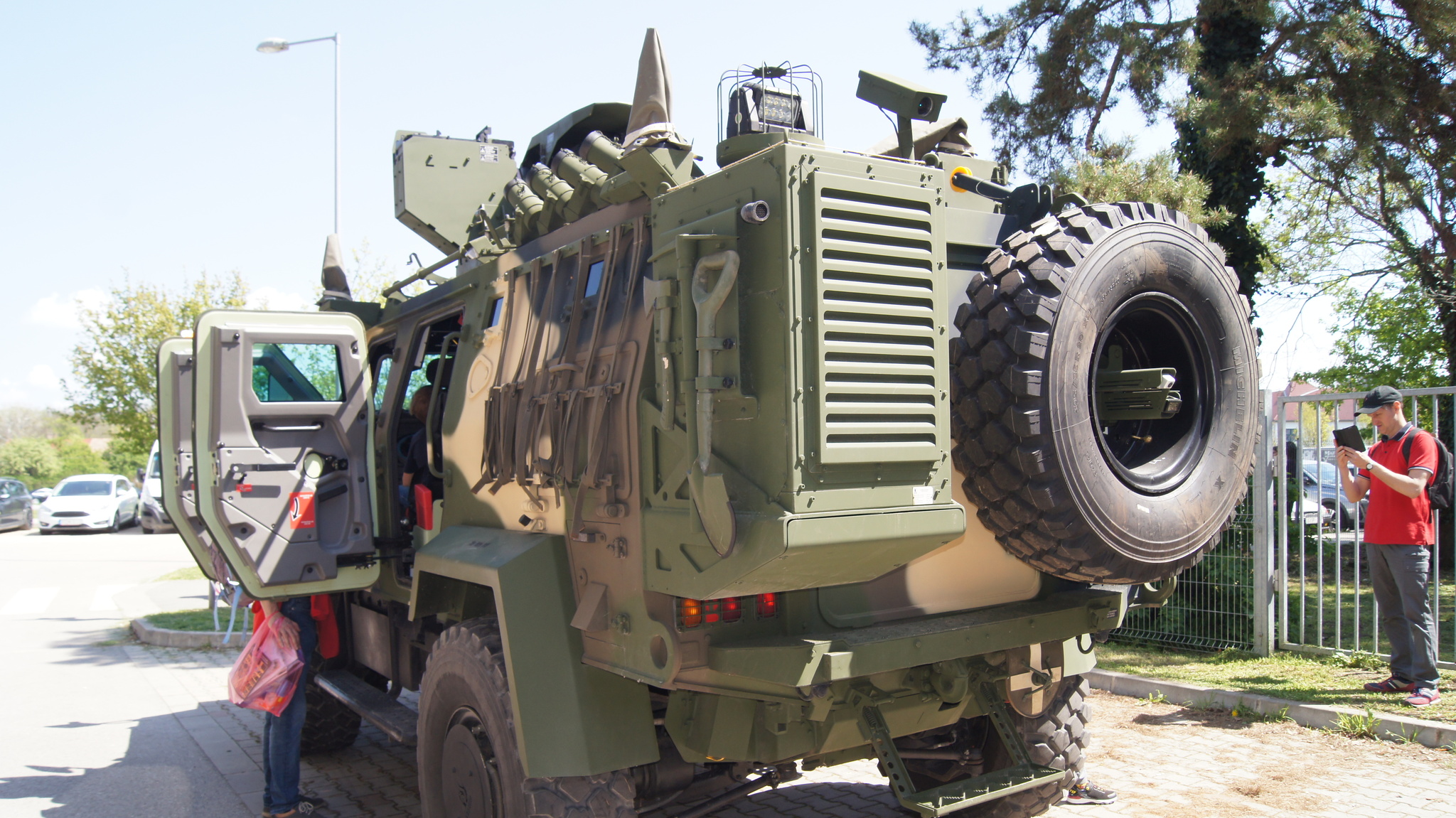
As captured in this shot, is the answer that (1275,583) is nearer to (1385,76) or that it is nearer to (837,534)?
(1385,76)

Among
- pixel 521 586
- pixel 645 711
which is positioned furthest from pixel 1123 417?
pixel 521 586

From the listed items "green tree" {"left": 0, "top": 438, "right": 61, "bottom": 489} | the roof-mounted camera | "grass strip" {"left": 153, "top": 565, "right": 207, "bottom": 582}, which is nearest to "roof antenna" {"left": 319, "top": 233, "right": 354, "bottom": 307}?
the roof-mounted camera

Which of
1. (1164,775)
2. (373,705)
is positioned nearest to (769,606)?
(373,705)

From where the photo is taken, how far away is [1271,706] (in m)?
6.11

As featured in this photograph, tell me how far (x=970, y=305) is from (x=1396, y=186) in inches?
394

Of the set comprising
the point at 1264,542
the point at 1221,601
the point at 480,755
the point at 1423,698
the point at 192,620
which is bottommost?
the point at 192,620

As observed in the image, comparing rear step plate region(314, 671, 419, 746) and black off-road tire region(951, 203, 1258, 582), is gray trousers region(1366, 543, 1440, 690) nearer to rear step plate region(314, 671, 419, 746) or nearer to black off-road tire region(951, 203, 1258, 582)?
black off-road tire region(951, 203, 1258, 582)

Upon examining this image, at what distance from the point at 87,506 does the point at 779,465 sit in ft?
92.3

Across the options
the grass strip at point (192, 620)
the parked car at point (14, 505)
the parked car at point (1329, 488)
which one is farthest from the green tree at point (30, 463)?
the parked car at point (1329, 488)

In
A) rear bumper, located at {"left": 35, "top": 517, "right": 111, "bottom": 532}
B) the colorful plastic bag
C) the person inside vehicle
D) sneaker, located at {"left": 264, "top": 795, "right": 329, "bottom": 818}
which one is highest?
the person inside vehicle

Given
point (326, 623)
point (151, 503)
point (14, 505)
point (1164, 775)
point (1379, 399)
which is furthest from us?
point (14, 505)

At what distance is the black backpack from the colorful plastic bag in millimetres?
6482

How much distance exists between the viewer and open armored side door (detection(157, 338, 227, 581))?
16.7ft

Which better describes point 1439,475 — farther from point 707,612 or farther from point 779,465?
point 779,465
